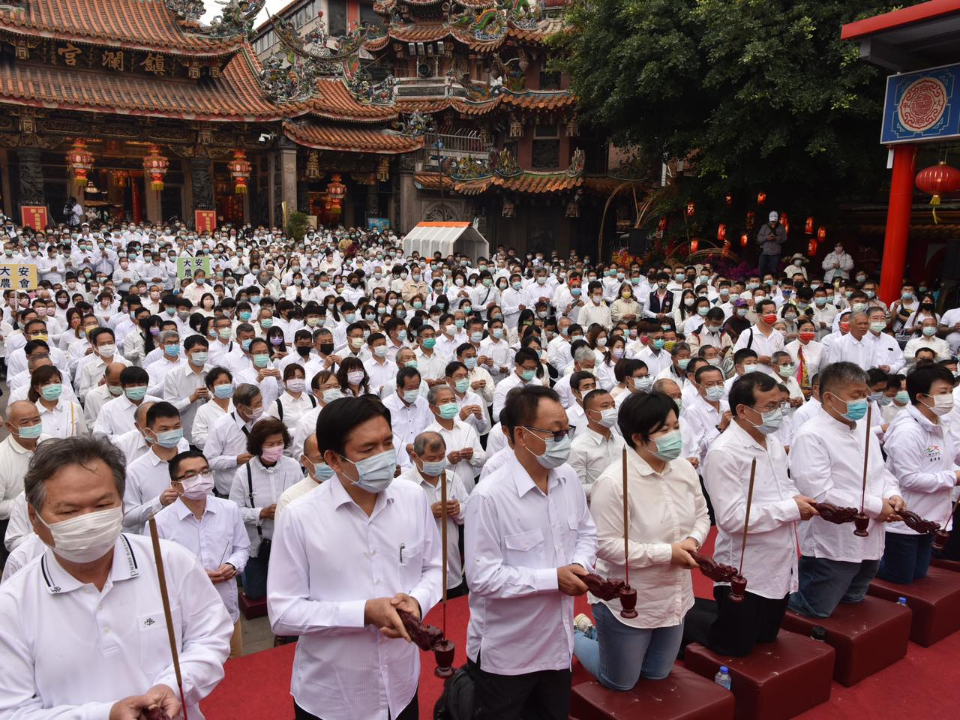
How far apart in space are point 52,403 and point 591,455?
189 inches

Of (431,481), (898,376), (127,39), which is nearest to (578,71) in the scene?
(127,39)

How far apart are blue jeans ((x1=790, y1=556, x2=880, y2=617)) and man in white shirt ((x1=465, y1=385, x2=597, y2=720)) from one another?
1922 mm

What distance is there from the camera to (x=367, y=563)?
2740mm

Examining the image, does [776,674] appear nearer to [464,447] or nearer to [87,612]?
[464,447]

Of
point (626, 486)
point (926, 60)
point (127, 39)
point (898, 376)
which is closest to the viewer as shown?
point (626, 486)

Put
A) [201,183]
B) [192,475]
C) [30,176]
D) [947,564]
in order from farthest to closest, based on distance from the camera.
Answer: [201,183] → [30,176] → [947,564] → [192,475]

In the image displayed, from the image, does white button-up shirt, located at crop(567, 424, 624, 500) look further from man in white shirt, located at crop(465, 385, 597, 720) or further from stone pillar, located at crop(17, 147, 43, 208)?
stone pillar, located at crop(17, 147, 43, 208)

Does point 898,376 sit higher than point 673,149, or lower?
lower

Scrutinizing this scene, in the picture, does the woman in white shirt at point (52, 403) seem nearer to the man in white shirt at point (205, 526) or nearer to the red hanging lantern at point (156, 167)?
the man in white shirt at point (205, 526)

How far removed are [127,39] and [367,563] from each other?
81.5 feet

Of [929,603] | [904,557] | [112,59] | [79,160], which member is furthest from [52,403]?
[112,59]

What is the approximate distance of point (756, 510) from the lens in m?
3.78

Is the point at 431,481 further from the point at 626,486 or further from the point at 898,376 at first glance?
the point at 898,376

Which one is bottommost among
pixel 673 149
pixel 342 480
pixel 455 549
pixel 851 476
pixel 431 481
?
pixel 455 549
